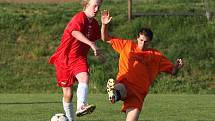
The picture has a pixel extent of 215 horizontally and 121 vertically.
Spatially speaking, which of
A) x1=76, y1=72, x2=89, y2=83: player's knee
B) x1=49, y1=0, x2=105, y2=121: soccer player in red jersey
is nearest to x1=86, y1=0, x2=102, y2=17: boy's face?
x1=49, y1=0, x2=105, y2=121: soccer player in red jersey

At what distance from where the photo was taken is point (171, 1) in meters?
37.2

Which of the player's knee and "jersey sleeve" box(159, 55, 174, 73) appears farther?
"jersey sleeve" box(159, 55, 174, 73)

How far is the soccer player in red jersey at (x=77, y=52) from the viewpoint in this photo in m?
10.1

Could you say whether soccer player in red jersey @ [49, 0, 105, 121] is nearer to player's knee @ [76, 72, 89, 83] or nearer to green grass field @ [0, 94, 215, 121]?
player's knee @ [76, 72, 89, 83]

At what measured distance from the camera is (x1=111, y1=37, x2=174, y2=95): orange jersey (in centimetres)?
1020

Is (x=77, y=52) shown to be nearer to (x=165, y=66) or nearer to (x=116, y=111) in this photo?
(x=165, y=66)

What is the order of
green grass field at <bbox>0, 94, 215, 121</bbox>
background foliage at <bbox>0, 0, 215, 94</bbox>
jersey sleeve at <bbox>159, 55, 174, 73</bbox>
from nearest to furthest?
jersey sleeve at <bbox>159, 55, 174, 73</bbox> → green grass field at <bbox>0, 94, 215, 121</bbox> → background foliage at <bbox>0, 0, 215, 94</bbox>

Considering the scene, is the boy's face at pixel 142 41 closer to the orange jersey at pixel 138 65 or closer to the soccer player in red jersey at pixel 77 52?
the orange jersey at pixel 138 65

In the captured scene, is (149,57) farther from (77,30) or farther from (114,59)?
(114,59)

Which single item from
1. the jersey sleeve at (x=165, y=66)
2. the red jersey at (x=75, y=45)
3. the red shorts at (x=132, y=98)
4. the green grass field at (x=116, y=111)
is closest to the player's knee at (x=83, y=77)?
the red jersey at (x=75, y=45)

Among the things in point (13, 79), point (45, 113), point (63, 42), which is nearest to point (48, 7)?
point (13, 79)

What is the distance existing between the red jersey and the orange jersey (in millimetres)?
437

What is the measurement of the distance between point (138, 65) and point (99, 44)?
19.8m

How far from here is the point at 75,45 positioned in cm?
1030
